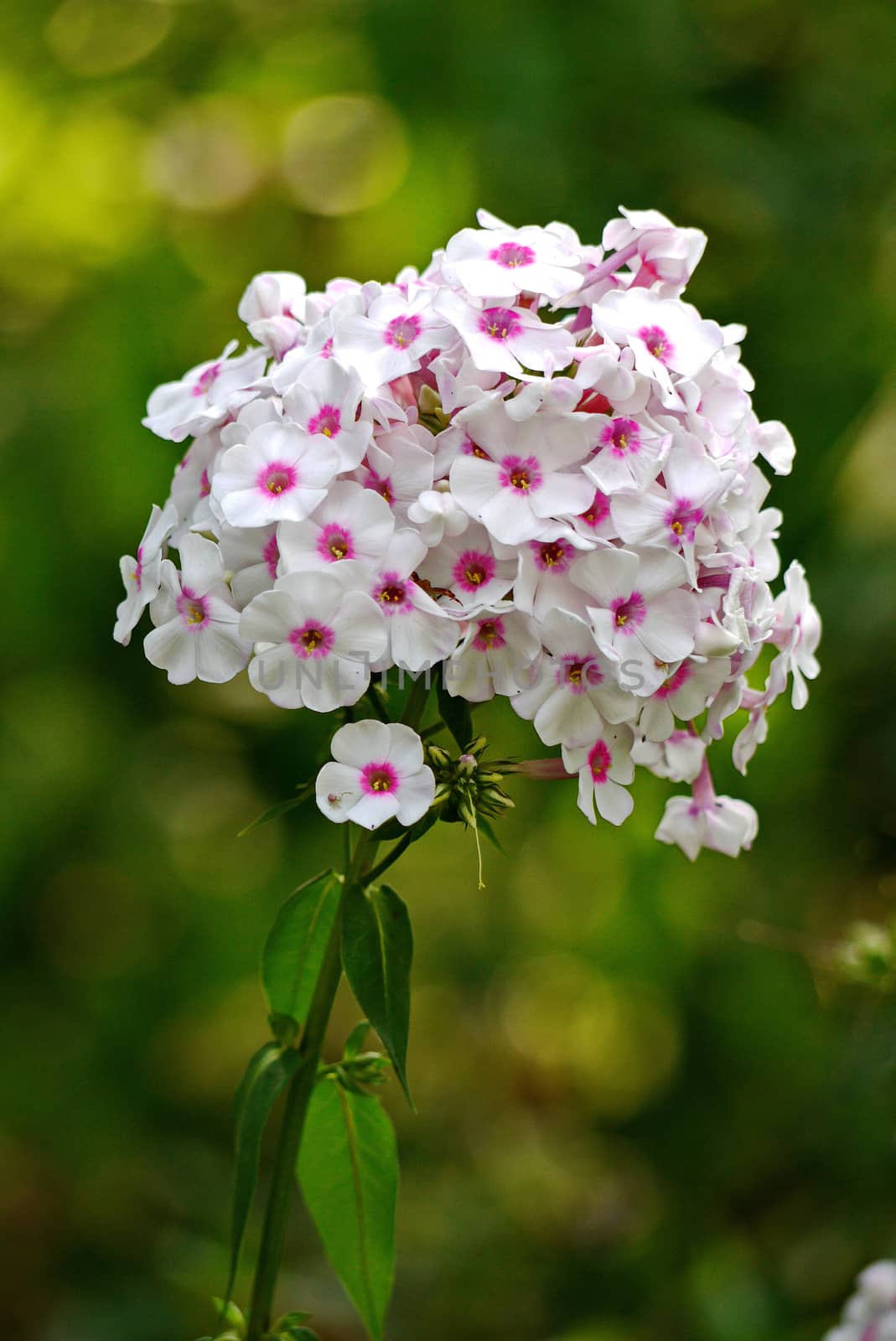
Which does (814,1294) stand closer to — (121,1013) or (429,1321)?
(429,1321)

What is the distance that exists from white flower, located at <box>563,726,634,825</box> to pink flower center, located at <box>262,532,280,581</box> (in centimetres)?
19

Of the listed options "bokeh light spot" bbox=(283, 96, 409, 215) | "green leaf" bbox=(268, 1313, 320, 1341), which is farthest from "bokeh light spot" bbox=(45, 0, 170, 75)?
"green leaf" bbox=(268, 1313, 320, 1341)

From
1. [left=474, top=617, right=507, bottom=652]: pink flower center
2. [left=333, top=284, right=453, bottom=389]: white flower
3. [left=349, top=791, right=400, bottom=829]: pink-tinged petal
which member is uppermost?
[left=333, top=284, right=453, bottom=389]: white flower

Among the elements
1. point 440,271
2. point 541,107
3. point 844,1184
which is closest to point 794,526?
point 541,107

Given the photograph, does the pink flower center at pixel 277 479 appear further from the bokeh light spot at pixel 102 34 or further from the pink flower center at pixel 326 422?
the bokeh light spot at pixel 102 34

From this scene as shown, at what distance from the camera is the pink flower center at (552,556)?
0.64m

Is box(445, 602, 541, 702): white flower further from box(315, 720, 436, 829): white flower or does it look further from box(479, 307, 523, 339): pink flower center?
box(479, 307, 523, 339): pink flower center

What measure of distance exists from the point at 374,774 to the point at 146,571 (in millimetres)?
187

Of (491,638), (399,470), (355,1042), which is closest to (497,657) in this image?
(491,638)

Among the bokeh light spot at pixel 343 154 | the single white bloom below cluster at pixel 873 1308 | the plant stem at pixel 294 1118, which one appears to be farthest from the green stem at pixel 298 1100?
the bokeh light spot at pixel 343 154

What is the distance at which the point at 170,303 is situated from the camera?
1.91 metres

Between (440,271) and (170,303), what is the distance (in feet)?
4.18

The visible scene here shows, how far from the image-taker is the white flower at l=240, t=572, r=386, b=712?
62cm

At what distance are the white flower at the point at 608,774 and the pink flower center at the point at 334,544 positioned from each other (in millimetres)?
169
